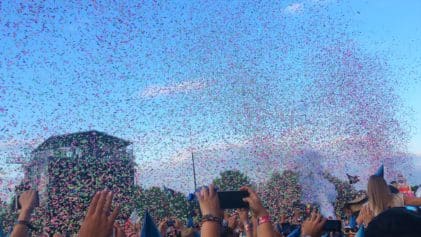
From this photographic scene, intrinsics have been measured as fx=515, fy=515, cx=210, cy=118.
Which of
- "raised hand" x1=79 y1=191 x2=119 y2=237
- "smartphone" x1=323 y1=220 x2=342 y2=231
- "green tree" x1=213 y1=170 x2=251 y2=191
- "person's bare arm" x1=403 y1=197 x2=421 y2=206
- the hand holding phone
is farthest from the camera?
"green tree" x1=213 y1=170 x2=251 y2=191

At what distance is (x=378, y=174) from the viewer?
5.27 meters

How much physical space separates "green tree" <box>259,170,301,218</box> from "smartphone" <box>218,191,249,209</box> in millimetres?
37797

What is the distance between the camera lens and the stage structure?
38.3 meters

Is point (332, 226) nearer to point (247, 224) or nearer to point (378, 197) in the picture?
point (378, 197)

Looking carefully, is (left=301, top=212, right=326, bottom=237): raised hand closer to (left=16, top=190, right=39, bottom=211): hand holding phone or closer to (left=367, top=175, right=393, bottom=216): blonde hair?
(left=367, top=175, right=393, bottom=216): blonde hair

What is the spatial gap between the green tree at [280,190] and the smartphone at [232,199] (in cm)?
3780

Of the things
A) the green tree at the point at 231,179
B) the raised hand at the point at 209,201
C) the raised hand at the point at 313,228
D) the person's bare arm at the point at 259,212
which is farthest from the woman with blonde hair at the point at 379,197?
the green tree at the point at 231,179

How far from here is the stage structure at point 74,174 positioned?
3825cm

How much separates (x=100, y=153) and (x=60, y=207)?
10938 millimetres

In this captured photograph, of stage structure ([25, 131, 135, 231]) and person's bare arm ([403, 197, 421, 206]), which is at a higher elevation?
stage structure ([25, 131, 135, 231])

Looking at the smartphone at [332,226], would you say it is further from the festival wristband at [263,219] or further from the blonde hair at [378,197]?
the festival wristband at [263,219]

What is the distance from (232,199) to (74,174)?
44511mm

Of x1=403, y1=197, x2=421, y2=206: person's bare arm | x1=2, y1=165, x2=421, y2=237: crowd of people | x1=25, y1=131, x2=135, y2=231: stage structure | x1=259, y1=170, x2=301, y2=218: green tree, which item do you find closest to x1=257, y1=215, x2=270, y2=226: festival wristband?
x1=2, y1=165, x2=421, y2=237: crowd of people

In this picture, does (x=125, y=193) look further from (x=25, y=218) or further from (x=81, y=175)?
(x=25, y=218)
